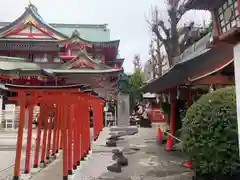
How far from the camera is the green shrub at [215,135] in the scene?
471 cm

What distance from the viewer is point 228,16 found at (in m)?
4.18

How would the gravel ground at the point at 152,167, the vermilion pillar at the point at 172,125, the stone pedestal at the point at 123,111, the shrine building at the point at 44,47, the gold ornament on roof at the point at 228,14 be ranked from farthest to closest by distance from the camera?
1. the shrine building at the point at 44,47
2. the stone pedestal at the point at 123,111
3. the vermilion pillar at the point at 172,125
4. the gravel ground at the point at 152,167
5. the gold ornament on roof at the point at 228,14

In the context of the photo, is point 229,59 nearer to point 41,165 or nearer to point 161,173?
point 161,173

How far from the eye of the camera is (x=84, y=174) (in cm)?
662

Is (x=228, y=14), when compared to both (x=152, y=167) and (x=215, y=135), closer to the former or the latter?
(x=215, y=135)

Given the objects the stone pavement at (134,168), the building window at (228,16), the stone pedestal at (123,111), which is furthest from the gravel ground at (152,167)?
the stone pedestal at (123,111)

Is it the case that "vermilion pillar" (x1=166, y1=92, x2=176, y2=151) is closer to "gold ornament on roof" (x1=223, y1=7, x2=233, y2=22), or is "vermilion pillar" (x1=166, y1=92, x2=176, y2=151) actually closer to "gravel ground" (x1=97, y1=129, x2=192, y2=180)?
"gravel ground" (x1=97, y1=129, x2=192, y2=180)

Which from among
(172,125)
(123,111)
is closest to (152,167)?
(172,125)

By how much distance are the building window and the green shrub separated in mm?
1419

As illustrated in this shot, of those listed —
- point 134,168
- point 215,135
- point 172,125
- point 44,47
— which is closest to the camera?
point 215,135

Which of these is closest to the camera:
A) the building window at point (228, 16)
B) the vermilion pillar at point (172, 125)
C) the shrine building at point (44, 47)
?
the building window at point (228, 16)

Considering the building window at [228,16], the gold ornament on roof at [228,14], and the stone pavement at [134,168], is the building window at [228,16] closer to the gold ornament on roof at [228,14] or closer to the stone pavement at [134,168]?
the gold ornament on roof at [228,14]

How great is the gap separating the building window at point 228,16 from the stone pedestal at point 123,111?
475 inches

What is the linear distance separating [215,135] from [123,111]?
1153 cm
